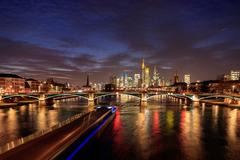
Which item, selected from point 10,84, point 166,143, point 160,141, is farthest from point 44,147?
point 10,84

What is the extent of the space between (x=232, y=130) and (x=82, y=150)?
30080 millimetres

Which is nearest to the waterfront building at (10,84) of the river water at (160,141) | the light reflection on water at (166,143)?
the river water at (160,141)

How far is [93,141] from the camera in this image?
33344 millimetres

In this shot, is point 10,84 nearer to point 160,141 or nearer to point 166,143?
point 160,141

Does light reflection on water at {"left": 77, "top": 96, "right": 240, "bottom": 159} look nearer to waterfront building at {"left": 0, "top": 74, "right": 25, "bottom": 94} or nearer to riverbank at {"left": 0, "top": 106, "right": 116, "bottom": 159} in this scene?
riverbank at {"left": 0, "top": 106, "right": 116, "bottom": 159}

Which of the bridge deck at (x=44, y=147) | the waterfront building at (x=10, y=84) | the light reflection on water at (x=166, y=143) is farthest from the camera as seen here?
the waterfront building at (x=10, y=84)

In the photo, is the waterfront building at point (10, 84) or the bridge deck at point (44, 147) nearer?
the bridge deck at point (44, 147)

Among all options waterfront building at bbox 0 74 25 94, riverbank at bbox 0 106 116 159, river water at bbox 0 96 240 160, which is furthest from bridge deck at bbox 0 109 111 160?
waterfront building at bbox 0 74 25 94

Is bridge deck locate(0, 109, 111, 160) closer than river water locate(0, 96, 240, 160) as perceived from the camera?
Yes

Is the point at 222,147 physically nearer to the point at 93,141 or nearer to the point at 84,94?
the point at 93,141

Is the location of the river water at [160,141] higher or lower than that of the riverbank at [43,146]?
lower

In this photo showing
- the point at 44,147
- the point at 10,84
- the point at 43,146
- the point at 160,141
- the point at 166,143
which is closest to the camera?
the point at 44,147

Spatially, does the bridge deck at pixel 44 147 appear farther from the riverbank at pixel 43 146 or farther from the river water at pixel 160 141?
the river water at pixel 160 141

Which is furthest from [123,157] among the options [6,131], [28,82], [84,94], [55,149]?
[28,82]
